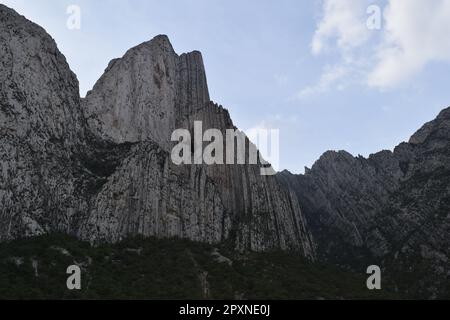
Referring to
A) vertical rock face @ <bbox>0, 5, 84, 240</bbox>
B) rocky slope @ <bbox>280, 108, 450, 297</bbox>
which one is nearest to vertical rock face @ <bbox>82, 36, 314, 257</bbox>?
vertical rock face @ <bbox>0, 5, 84, 240</bbox>

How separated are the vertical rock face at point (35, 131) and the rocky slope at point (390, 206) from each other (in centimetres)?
6696

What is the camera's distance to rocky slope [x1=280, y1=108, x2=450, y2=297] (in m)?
129

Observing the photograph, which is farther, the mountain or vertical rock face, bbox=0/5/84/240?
the mountain

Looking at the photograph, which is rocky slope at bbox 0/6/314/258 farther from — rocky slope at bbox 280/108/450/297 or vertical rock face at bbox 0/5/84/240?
rocky slope at bbox 280/108/450/297

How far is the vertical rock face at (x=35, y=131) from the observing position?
327ft

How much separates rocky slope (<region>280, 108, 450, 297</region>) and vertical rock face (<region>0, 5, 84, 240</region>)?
67.0m

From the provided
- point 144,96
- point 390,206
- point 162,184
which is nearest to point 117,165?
point 162,184

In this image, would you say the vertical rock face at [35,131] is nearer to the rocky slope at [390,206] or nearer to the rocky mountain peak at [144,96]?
the rocky mountain peak at [144,96]

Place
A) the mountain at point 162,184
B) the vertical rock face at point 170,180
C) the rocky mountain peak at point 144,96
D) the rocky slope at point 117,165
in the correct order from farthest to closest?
the rocky mountain peak at point 144,96, the vertical rock face at point 170,180, the mountain at point 162,184, the rocky slope at point 117,165

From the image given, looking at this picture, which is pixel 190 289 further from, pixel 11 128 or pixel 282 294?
pixel 11 128

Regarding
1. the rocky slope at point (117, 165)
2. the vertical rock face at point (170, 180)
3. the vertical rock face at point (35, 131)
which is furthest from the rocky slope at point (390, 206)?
the vertical rock face at point (35, 131)

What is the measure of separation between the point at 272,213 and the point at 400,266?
28195mm

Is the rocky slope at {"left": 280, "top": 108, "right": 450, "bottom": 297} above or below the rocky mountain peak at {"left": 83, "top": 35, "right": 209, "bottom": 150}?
below

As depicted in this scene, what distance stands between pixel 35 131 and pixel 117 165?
666 inches
